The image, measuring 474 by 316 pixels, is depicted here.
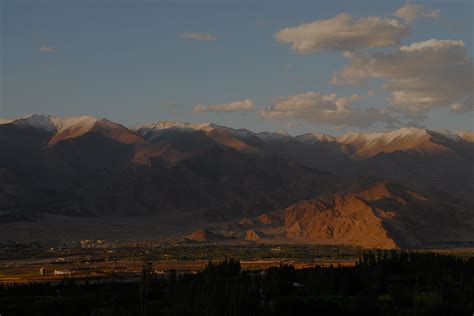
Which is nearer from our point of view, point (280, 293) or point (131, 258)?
point (280, 293)

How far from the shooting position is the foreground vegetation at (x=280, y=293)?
6931 centimetres

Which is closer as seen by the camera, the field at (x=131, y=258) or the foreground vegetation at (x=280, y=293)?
the foreground vegetation at (x=280, y=293)

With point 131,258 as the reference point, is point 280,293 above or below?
below

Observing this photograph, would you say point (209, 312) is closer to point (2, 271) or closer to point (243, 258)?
point (2, 271)

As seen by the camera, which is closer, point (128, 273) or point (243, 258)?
point (128, 273)

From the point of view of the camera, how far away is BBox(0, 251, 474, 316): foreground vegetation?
69.3m

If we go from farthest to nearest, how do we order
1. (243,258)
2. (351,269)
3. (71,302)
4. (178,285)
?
(243,258) < (351,269) < (178,285) < (71,302)

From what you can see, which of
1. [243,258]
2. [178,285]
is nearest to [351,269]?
[178,285]

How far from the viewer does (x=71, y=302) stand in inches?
2982

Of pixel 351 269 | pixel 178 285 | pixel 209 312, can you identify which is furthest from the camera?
pixel 351 269

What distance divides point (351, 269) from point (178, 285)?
22.9 meters

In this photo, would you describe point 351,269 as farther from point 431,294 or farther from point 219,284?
point 219,284

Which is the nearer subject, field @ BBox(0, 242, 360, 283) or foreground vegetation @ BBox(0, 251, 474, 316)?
foreground vegetation @ BBox(0, 251, 474, 316)

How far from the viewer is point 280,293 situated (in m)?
78.8
